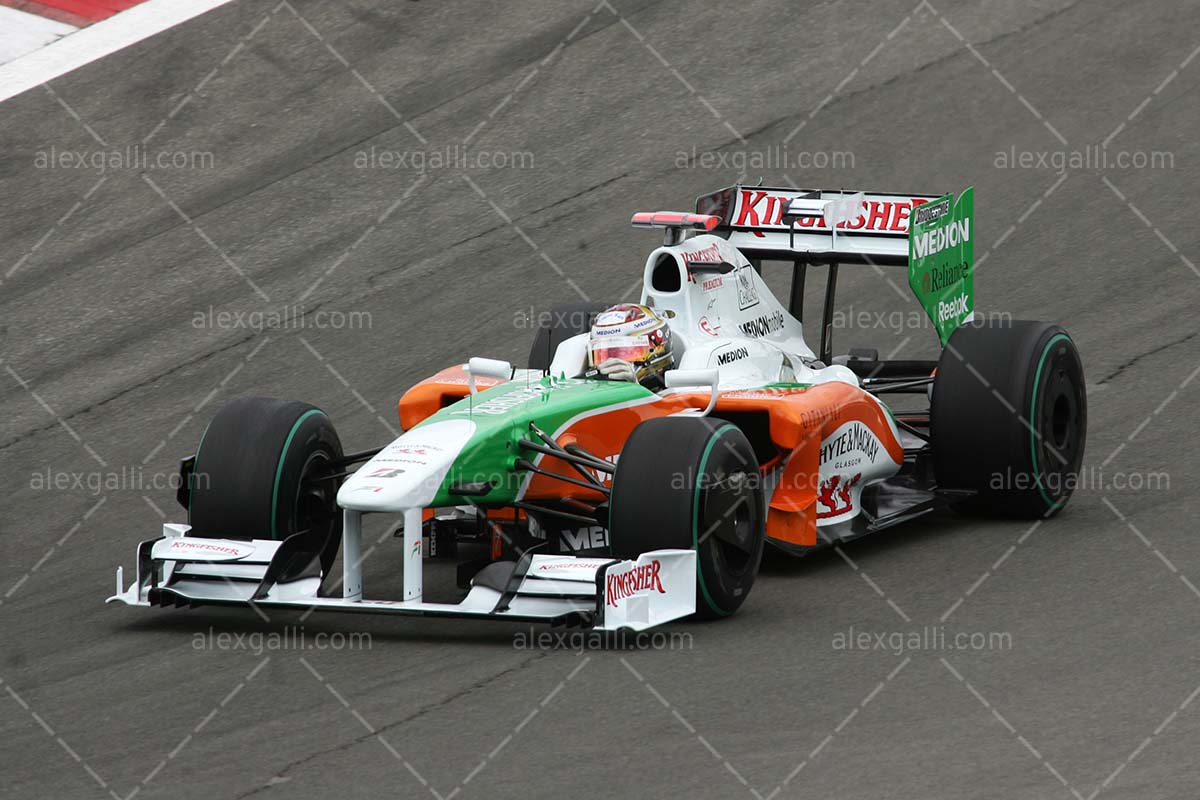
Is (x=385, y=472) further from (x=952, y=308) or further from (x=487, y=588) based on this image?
(x=952, y=308)

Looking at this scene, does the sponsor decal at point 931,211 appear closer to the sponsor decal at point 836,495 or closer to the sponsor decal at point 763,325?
the sponsor decal at point 763,325

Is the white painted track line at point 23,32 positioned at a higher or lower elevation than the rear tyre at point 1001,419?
higher

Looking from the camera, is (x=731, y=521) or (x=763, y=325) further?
(x=763, y=325)

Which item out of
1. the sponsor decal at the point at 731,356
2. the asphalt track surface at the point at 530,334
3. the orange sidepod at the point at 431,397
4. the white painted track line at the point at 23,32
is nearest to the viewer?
the asphalt track surface at the point at 530,334

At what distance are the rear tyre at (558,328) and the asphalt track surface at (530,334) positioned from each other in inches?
58.2

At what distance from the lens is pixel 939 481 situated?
10.8 meters

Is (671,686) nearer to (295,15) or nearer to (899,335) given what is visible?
(899,335)

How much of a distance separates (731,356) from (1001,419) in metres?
1.50

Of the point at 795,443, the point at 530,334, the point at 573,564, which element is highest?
the point at 530,334

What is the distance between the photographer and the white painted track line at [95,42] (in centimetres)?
1878

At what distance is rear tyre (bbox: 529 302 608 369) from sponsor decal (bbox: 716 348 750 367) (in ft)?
4.56

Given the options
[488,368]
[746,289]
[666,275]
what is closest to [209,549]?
[488,368]

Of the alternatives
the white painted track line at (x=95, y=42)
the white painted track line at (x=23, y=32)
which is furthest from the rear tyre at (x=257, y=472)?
the white painted track line at (x=23, y=32)

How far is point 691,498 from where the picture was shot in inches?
338
